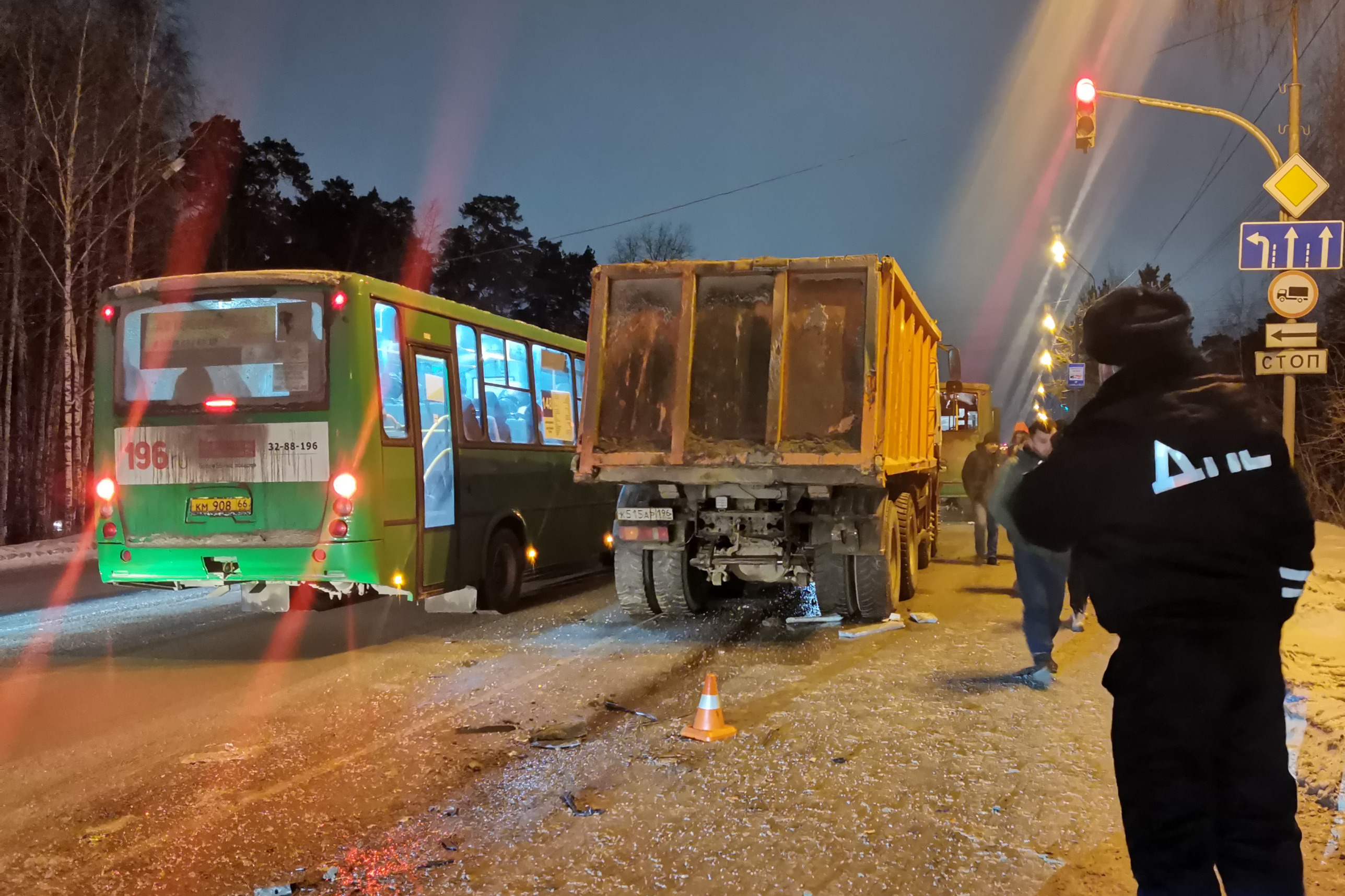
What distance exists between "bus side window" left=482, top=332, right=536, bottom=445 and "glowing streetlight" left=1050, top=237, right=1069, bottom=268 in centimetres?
2157

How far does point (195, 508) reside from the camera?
25.6ft

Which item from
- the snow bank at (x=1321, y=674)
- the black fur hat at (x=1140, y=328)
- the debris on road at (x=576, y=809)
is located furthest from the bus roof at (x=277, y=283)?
the snow bank at (x=1321, y=674)

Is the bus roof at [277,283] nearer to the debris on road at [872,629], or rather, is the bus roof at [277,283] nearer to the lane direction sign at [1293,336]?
the debris on road at [872,629]

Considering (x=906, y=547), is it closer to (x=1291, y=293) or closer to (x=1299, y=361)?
(x=1299, y=361)

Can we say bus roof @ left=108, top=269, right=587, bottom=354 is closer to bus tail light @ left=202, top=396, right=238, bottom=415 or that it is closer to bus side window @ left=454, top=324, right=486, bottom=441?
bus side window @ left=454, top=324, right=486, bottom=441

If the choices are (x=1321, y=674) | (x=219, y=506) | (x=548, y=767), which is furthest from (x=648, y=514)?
(x=1321, y=674)

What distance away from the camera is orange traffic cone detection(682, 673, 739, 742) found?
5547 millimetres

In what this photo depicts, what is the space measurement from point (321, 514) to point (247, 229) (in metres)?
30.3

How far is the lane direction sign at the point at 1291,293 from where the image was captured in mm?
10492

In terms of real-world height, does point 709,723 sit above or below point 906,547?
below

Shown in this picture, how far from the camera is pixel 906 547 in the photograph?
34.0ft

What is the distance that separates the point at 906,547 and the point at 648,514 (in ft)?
10.6

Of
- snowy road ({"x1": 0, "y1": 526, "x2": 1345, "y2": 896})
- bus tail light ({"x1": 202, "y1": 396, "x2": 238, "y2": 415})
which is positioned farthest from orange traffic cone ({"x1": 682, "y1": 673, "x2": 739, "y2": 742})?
bus tail light ({"x1": 202, "y1": 396, "x2": 238, "y2": 415})

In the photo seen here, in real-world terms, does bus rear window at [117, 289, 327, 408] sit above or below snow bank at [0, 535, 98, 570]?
above
